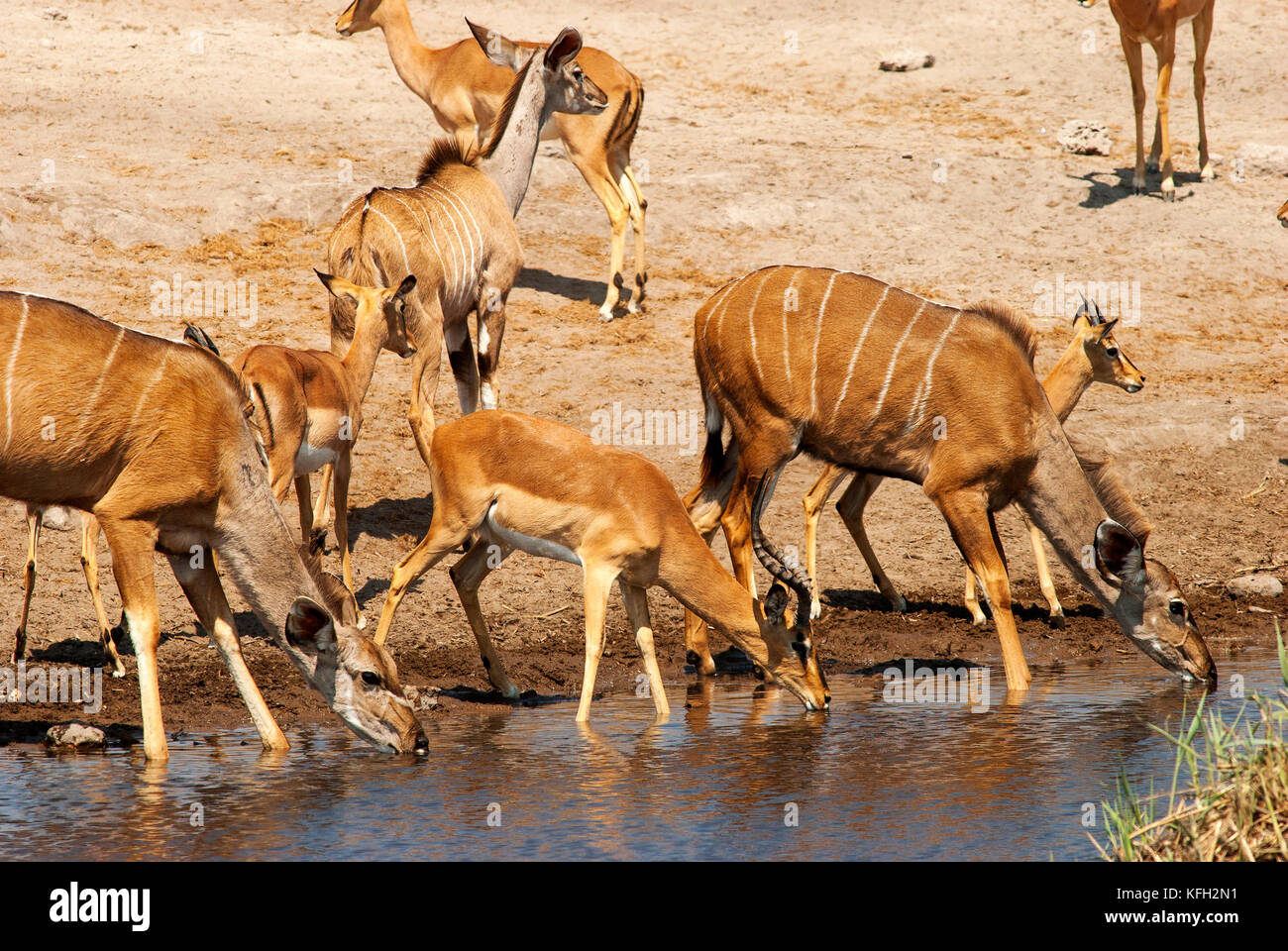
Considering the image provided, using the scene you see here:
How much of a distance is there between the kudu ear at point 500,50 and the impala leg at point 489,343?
9.13ft

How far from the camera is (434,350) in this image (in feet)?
32.5

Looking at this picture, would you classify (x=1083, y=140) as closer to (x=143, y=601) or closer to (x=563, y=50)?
(x=563, y=50)

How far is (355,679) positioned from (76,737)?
4.10 feet

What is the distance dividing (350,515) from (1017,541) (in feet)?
14.8

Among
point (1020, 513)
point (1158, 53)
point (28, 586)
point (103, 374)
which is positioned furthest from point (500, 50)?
point (1158, 53)

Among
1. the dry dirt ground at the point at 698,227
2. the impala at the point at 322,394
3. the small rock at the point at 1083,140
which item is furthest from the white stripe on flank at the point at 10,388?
the small rock at the point at 1083,140

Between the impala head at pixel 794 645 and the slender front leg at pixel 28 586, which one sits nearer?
the impala head at pixel 794 645

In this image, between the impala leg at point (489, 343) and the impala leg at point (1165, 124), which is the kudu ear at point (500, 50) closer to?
the impala leg at point (489, 343)

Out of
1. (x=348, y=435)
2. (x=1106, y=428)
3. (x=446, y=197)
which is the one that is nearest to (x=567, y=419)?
(x=446, y=197)

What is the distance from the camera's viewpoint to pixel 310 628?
7059mm

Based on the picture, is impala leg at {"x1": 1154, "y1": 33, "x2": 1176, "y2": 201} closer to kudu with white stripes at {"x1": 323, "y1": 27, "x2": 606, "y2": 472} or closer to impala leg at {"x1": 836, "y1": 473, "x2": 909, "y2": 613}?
kudu with white stripes at {"x1": 323, "y1": 27, "x2": 606, "y2": 472}

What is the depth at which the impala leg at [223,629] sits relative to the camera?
713 cm

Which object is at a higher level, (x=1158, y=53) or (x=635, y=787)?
(x=1158, y=53)
